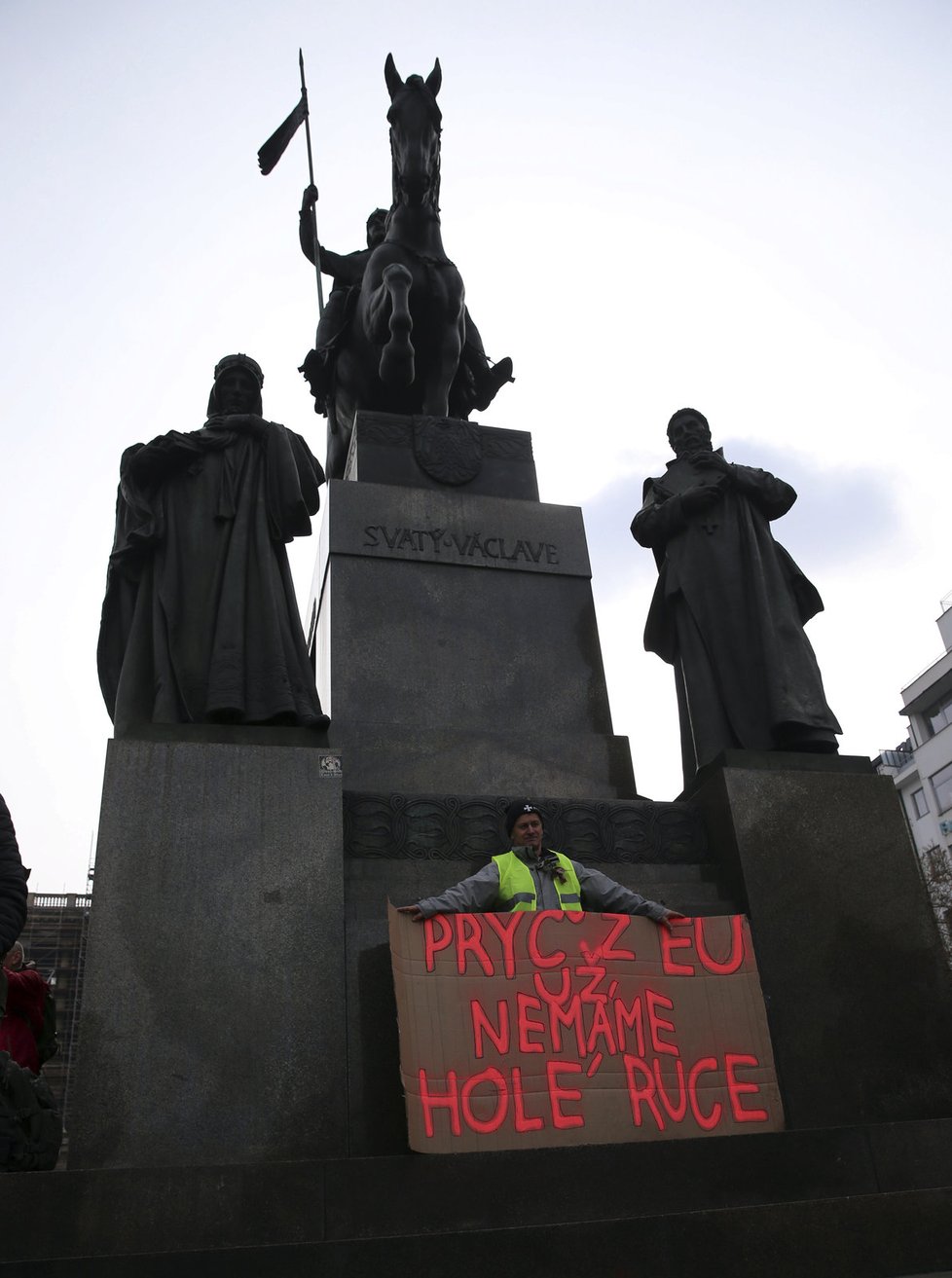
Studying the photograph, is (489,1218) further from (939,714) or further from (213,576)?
(939,714)

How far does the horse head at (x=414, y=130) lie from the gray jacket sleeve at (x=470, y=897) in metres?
7.77

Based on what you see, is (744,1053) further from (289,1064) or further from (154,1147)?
(154,1147)

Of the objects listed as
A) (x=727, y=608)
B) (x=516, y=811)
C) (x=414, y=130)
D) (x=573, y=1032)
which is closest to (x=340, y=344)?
(x=414, y=130)

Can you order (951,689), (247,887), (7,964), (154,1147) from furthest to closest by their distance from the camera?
1. (951,689)
2. (7,964)
3. (247,887)
4. (154,1147)

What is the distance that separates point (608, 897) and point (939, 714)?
63.5 m

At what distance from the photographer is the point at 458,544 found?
995 centimetres

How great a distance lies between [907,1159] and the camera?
18.8 feet

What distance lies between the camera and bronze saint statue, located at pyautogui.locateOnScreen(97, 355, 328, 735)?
25.1 feet

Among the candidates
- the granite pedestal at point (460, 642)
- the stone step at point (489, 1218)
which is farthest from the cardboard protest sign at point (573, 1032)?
the granite pedestal at point (460, 642)

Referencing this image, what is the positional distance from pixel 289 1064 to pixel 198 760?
190 cm

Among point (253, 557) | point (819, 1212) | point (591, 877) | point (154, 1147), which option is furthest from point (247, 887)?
point (819, 1212)

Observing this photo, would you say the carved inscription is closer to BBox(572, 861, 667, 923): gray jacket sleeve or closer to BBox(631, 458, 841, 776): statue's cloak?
BBox(631, 458, 841, 776): statue's cloak

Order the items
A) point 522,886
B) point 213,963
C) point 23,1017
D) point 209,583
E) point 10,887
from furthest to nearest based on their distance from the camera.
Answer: point 209,583 < point 23,1017 < point 522,886 < point 213,963 < point 10,887

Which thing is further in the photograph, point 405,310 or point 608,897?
point 405,310
